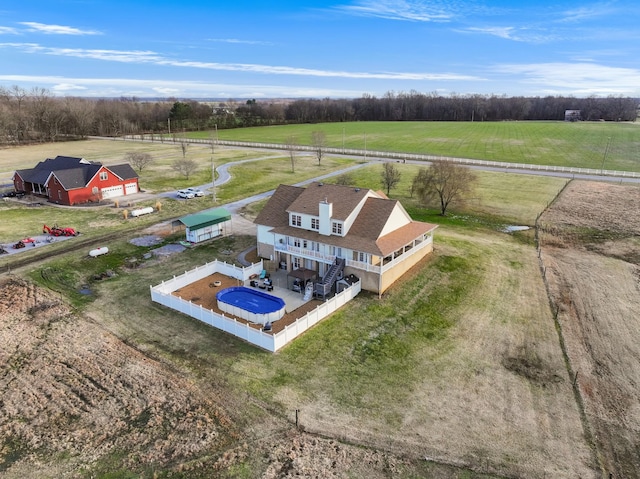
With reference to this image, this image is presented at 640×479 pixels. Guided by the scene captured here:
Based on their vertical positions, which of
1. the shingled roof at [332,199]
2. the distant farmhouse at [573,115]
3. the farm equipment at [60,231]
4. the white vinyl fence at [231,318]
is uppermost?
the distant farmhouse at [573,115]

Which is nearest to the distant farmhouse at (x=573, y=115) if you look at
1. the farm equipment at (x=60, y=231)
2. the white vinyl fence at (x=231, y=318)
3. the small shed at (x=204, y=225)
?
the small shed at (x=204, y=225)

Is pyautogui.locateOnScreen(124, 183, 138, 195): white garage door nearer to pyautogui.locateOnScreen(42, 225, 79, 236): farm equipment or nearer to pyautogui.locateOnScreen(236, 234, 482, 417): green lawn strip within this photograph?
pyautogui.locateOnScreen(42, 225, 79, 236): farm equipment

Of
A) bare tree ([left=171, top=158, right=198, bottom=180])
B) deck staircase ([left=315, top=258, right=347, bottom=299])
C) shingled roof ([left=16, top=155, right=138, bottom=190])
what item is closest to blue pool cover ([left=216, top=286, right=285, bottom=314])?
deck staircase ([left=315, top=258, right=347, bottom=299])

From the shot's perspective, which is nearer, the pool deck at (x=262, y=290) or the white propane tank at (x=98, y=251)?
the pool deck at (x=262, y=290)

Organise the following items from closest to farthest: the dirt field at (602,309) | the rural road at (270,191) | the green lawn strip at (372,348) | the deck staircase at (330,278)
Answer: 1. the dirt field at (602,309)
2. the green lawn strip at (372,348)
3. the deck staircase at (330,278)
4. the rural road at (270,191)

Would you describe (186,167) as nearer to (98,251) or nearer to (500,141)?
(98,251)

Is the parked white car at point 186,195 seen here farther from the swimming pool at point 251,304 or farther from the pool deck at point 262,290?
the swimming pool at point 251,304
